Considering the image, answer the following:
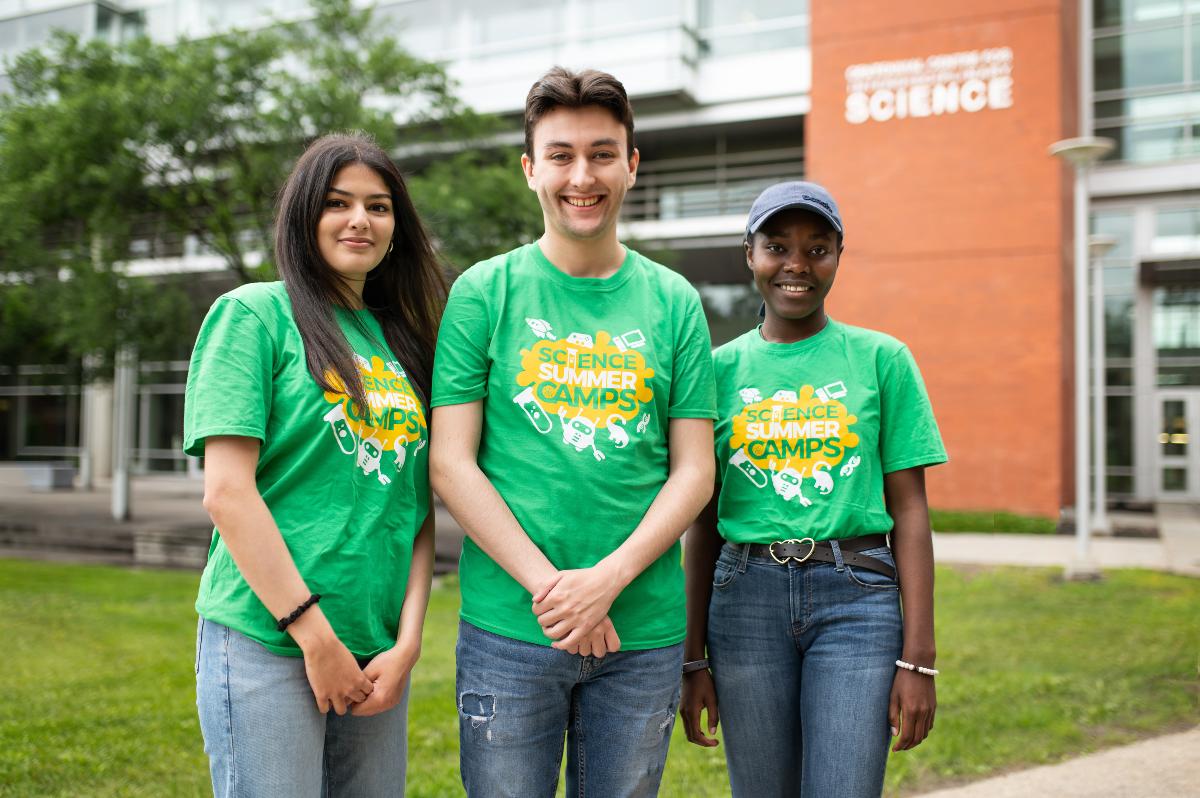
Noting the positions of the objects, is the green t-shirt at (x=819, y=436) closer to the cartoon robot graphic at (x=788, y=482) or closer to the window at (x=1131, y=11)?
the cartoon robot graphic at (x=788, y=482)

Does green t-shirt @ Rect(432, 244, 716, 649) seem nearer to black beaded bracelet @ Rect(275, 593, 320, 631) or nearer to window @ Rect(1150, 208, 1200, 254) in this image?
black beaded bracelet @ Rect(275, 593, 320, 631)

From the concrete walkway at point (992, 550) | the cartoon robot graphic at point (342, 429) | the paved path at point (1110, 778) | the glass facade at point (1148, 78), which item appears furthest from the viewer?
the glass facade at point (1148, 78)

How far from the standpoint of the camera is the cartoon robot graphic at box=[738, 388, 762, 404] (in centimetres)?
251

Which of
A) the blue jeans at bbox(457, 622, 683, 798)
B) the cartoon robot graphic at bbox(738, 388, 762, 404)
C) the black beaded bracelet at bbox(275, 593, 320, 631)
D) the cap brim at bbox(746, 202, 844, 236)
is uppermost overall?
the cap brim at bbox(746, 202, 844, 236)

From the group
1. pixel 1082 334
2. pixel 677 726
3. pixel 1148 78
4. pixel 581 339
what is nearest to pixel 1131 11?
pixel 1148 78

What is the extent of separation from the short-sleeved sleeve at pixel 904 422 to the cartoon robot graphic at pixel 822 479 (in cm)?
16

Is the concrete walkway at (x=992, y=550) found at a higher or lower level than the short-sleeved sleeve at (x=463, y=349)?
lower

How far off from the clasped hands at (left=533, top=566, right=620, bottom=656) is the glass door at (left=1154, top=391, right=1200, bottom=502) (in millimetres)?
20981

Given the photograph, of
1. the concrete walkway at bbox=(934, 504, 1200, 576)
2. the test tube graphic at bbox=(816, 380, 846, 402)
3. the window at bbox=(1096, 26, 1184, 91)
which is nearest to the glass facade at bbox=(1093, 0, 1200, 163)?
the window at bbox=(1096, 26, 1184, 91)

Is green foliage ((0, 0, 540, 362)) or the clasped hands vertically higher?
green foliage ((0, 0, 540, 362))

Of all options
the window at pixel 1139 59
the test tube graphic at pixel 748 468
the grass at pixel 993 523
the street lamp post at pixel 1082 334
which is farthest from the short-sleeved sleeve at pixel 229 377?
the window at pixel 1139 59

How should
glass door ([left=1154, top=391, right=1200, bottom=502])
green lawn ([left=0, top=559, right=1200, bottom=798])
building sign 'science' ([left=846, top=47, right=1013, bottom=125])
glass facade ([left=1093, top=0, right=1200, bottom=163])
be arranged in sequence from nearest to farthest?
green lawn ([left=0, top=559, right=1200, bottom=798]) < building sign 'science' ([left=846, top=47, right=1013, bottom=125]) < glass facade ([left=1093, top=0, right=1200, bottom=163]) < glass door ([left=1154, top=391, right=1200, bottom=502])

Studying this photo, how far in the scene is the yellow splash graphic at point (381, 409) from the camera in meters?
2.09

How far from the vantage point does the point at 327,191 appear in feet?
7.41
